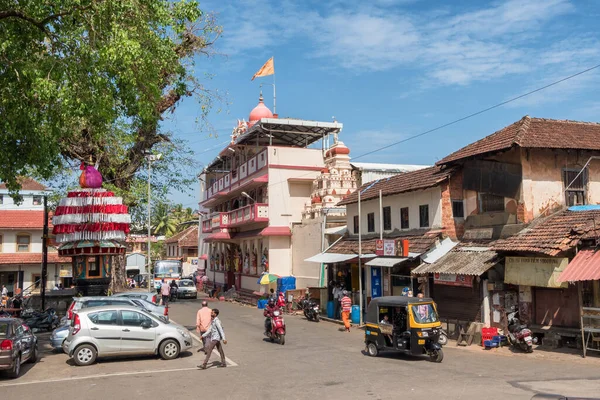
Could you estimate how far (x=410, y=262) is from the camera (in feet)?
76.4

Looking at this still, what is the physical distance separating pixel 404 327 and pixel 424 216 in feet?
29.4

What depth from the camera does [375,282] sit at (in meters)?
26.2

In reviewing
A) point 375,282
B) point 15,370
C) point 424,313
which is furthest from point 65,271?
point 424,313

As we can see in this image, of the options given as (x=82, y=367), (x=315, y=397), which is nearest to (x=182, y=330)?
(x=82, y=367)

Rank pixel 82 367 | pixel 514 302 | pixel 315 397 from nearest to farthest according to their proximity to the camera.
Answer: pixel 315 397 → pixel 82 367 → pixel 514 302

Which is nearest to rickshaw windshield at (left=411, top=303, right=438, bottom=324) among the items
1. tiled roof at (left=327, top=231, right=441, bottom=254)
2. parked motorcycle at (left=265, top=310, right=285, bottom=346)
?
parked motorcycle at (left=265, top=310, right=285, bottom=346)

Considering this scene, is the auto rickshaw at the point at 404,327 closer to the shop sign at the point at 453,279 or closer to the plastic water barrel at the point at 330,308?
the shop sign at the point at 453,279

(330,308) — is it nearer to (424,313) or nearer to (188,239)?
(424,313)

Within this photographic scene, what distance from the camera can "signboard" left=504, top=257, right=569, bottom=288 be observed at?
53.9 feet

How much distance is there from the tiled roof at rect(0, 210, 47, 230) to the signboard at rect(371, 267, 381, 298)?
27757 mm

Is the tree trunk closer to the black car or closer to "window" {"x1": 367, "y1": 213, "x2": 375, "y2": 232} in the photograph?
"window" {"x1": 367, "y1": 213, "x2": 375, "y2": 232}

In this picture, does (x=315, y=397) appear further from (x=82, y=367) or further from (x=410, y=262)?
(x=410, y=262)

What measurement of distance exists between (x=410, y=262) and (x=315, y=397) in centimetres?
1346

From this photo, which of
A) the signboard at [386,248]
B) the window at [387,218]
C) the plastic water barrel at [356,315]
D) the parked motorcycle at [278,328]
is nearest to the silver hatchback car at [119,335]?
the parked motorcycle at [278,328]
